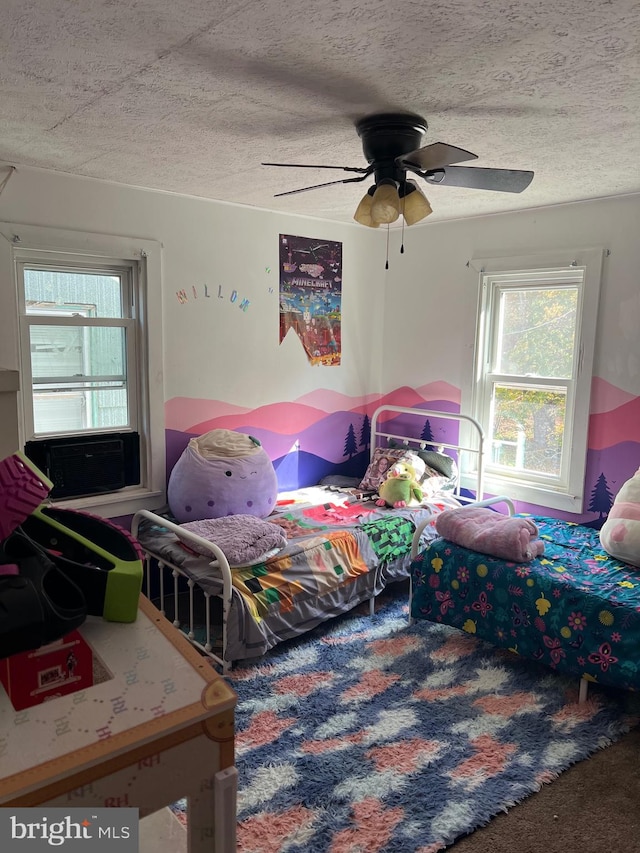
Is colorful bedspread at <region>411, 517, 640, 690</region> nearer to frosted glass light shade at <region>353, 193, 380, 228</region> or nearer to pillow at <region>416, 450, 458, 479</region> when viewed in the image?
pillow at <region>416, 450, 458, 479</region>

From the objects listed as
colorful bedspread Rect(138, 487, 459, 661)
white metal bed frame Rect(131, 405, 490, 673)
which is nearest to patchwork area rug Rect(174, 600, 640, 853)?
colorful bedspread Rect(138, 487, 459, 661)

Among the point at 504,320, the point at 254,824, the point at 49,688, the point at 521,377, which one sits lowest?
the point at 254,824

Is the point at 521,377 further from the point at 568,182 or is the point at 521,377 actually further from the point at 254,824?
the point at 254,824

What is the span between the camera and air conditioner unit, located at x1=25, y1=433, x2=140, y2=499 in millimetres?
3195

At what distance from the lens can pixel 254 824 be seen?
1.96m

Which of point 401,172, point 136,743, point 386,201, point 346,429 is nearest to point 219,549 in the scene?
point 386,201

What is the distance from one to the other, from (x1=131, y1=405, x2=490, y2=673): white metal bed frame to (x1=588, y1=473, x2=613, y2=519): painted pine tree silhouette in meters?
0.59

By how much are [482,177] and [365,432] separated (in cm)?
269

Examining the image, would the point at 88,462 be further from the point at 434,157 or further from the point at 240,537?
the point at 434,157

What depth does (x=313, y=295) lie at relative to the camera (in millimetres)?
4219

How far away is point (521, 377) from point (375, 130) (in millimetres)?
2103

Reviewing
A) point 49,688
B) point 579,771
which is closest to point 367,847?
point 579,771

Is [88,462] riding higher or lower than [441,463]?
higher

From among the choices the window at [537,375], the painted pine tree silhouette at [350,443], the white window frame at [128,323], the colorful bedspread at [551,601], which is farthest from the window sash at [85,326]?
the window at [537,375]
